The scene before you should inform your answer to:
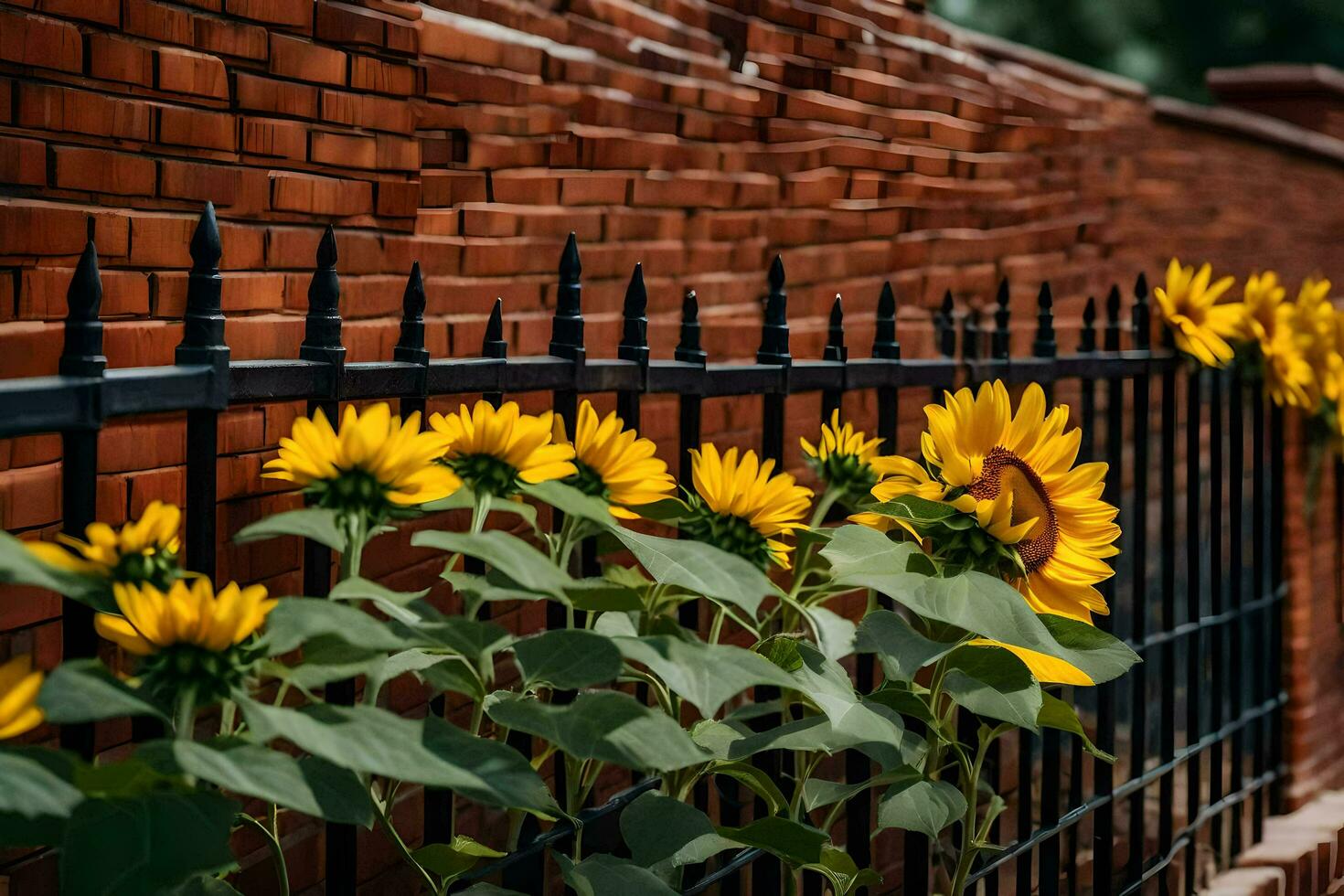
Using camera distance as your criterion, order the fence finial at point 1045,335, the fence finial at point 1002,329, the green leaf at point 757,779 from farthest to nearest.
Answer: the fence finial at point 1045,335
the fence finial at point 1002,329
the green leaf at point 757,779

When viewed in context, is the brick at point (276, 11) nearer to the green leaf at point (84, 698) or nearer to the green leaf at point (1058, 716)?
the green leaf at point (84, 698)

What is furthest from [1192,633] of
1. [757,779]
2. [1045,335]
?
[757,779]

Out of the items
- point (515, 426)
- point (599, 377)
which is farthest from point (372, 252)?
point (515, 426)

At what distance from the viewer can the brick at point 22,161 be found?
5.78 ft

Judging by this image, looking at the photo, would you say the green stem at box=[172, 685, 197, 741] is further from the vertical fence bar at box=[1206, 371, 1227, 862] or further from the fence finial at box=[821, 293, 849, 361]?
the vertical fence bar at box=[1206, 371, 1227, 862]

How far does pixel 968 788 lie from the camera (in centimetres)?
190

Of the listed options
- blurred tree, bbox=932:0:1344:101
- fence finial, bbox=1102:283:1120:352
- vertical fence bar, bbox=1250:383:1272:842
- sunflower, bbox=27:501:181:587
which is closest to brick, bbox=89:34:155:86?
sunflower, bbox=27:501:181:587

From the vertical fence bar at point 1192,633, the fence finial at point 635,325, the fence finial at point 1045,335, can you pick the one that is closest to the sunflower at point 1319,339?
the vertical fence bar at point 1192,633

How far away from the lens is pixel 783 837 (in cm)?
164

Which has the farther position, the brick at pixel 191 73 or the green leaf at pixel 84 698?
the brick at pixel 191 73

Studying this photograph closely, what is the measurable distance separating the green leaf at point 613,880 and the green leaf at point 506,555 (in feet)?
1.13

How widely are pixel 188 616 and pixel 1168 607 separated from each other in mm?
2644

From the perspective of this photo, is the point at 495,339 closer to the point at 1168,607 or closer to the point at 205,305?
the point at 205,305

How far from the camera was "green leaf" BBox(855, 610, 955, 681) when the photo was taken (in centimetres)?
161
